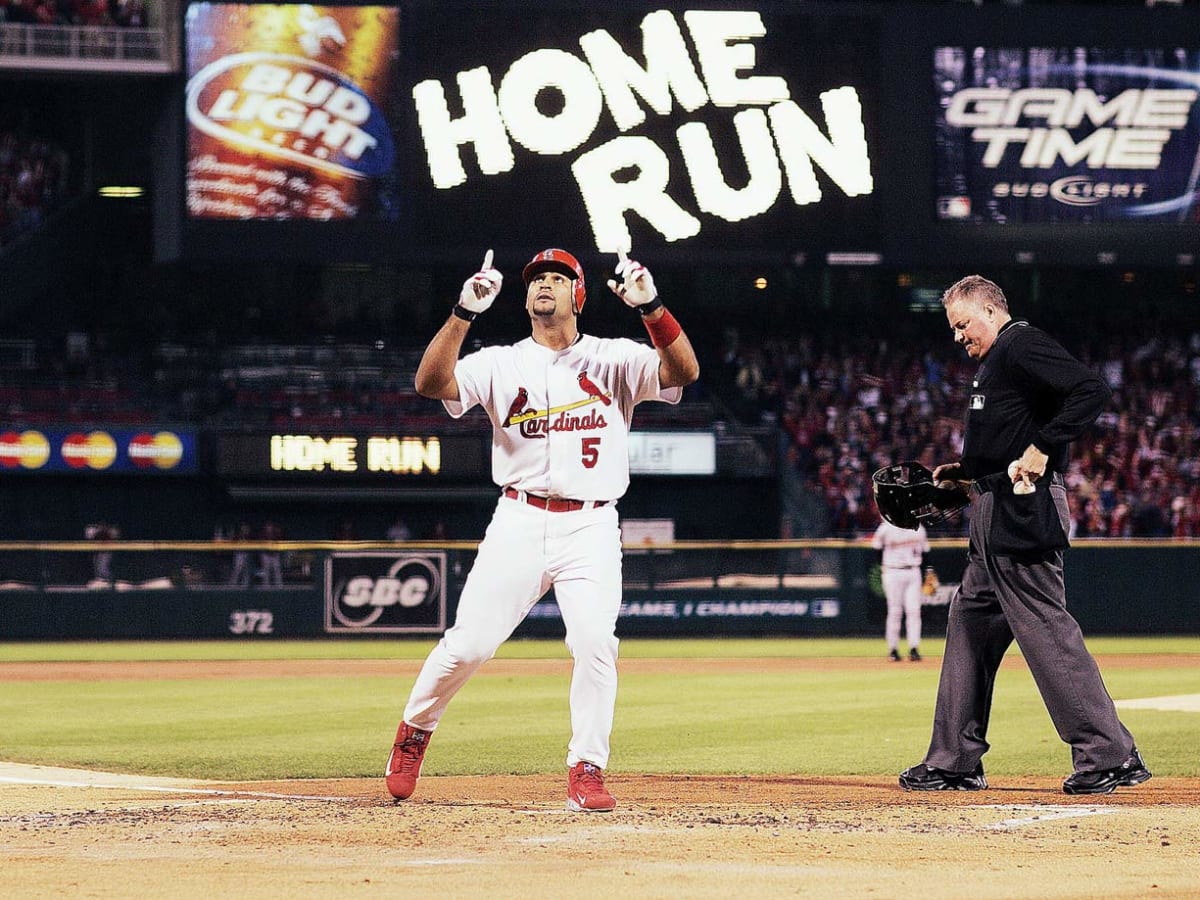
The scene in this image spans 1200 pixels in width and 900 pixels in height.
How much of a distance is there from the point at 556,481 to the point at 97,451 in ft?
71.1

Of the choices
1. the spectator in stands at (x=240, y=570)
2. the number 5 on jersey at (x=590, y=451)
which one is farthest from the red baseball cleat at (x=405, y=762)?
the spectator in stands at (x=240, y=570)

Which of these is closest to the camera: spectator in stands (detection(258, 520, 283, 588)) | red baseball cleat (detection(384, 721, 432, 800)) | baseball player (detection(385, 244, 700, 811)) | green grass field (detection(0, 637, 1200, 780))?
baseball player (detection(385, 244, 700, 811))

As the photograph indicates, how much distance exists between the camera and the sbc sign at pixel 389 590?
2188cm

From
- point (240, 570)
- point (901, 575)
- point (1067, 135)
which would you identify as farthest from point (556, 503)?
point (1067, 135)

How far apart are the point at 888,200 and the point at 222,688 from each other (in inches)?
628

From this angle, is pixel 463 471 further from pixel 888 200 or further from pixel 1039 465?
pixel 1039 465

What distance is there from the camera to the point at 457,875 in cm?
504

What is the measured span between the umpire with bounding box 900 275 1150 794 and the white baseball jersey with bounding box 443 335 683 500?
1330mm

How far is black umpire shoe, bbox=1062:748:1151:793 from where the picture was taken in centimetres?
688

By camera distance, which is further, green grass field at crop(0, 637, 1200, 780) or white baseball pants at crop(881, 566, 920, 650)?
white baseball pants at crop(881, 566, 920, 650)

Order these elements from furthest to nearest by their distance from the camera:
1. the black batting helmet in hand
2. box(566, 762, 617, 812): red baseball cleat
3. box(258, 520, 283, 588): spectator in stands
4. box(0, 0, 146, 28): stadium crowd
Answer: box(0, 0, 146, 28): stadium crowd < box(258, 520, 283, 588): spectator in stands < the black batting helmet in hand < box(566, 762, 617, 812): red baseball cleat

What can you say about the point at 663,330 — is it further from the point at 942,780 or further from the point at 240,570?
the point at 240,570

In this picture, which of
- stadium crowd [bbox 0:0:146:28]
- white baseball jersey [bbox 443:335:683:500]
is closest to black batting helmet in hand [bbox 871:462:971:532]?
white baseball jersey [bbox 443:335:683:500]

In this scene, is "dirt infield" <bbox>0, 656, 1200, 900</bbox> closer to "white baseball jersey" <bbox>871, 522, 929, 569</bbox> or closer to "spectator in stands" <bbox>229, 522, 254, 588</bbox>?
"white baseball jersey" <bbox>871, 522, 929, 569</bbox>
